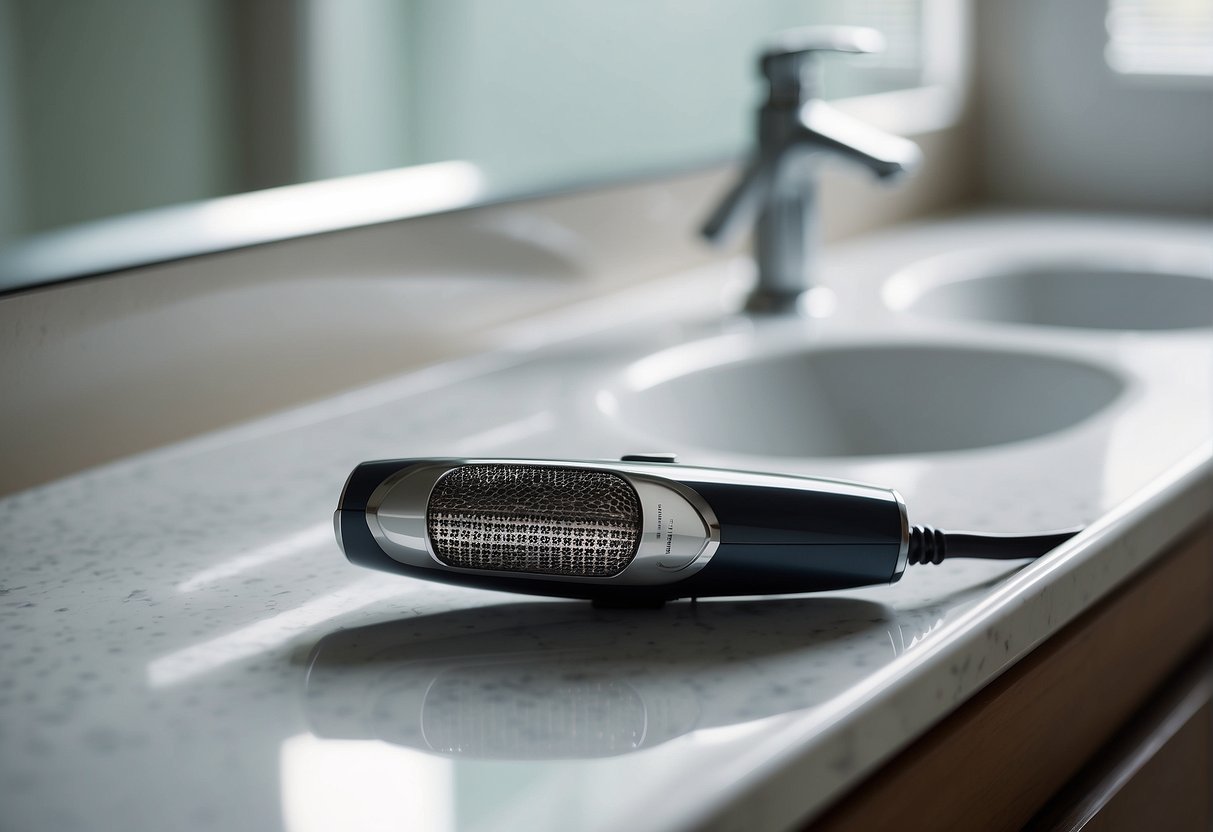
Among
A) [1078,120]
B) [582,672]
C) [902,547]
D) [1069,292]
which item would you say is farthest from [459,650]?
[1078,120]

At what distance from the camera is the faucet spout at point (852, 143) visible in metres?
1.03

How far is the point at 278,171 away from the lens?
858 millimetres

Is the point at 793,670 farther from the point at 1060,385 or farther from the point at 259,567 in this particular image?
the point at 1060,385

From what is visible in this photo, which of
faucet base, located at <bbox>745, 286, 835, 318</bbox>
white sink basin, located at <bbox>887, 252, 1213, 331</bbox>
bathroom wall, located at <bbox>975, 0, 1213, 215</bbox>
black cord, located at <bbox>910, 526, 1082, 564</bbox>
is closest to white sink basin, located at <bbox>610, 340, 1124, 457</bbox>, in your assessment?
faucet base, located at <bbox>745, 286, 835, 318</bbox>

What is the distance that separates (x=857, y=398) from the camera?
104cm

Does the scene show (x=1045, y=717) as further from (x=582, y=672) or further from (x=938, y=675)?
(x=582, y=672)

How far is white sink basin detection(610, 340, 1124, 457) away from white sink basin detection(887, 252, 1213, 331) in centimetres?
21

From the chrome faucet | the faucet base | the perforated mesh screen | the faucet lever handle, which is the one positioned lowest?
the faucet base

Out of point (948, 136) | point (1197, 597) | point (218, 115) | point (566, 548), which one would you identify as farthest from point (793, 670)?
point (948, 136)

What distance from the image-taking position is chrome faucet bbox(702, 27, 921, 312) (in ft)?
3.44

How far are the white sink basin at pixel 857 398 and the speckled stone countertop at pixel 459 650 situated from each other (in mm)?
112

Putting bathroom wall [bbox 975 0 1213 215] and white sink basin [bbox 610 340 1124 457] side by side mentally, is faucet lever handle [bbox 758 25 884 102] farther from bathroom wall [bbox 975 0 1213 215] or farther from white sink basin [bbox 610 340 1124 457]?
bathroom wall [bbox 975 0 1213 215]

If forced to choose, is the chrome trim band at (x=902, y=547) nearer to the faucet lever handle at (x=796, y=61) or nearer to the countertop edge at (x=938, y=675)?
the countertop edge at (x=938, y=675)

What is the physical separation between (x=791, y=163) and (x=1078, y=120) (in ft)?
2.54
